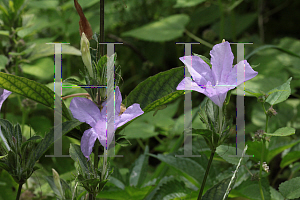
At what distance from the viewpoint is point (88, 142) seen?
417 mm

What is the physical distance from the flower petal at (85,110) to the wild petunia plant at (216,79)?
14 cm

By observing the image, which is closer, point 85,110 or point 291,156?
point 85,110

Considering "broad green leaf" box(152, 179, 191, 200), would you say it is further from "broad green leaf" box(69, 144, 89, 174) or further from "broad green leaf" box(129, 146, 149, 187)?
"broad green leaf" box(69, 144, 89, 174)

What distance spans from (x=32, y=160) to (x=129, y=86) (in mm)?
1185

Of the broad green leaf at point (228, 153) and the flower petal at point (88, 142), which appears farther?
the broad green leaf at point (228, 153)

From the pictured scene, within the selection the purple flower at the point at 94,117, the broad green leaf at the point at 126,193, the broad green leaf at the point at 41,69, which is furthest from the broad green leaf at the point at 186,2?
the purple flower at the point at 94,117

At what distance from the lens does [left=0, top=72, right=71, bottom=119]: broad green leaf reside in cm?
45

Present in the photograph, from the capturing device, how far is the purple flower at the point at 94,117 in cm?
42

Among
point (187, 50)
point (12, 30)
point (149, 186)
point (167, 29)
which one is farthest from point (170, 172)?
point (167, 29)

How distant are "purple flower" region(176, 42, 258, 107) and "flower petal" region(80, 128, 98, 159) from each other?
15 cm

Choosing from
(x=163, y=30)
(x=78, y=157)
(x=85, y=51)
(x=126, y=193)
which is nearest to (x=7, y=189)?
(x=126, y=193)

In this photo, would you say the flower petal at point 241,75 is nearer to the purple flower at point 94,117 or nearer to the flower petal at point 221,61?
the flower petal at point 221,61

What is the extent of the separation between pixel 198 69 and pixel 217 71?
0.09 feet

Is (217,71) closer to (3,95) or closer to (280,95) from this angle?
(280,95)
